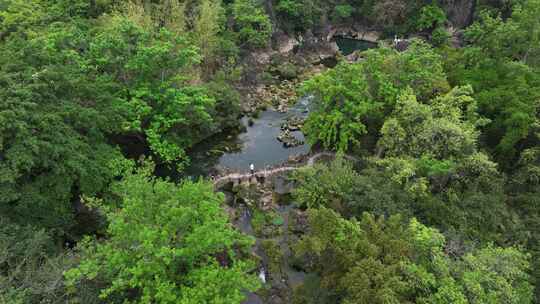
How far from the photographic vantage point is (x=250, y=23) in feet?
124

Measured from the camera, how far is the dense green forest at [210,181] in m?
11.9

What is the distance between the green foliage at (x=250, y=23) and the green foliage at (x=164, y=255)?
27310mm

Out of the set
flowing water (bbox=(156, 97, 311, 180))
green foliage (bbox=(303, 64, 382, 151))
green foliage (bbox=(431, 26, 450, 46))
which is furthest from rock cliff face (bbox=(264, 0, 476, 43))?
green foliage (bbox=(303, 64, 382, 151))

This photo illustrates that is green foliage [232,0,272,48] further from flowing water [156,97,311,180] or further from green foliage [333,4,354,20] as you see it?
green foliage [333,4,354,20]

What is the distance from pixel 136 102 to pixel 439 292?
18.3 meters

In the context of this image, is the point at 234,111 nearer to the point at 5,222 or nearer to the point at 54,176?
the point at 54,176

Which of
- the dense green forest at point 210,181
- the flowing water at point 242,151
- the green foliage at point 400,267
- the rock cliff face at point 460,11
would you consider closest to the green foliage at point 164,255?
the dense green forest at point 210,181

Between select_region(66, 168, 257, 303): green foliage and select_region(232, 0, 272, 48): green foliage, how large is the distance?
27310 mm

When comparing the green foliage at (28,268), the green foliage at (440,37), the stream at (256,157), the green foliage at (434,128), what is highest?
the green foliage at (440,37)

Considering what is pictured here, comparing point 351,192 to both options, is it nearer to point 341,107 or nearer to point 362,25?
point 341,107

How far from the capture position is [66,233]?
17.3 m

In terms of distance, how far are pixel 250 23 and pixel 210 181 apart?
947 inches

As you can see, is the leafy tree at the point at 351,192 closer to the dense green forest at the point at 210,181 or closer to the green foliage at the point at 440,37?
the dense green forest at the point at 210,181

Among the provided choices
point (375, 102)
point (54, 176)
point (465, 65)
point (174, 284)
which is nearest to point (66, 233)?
point (54, 176)
